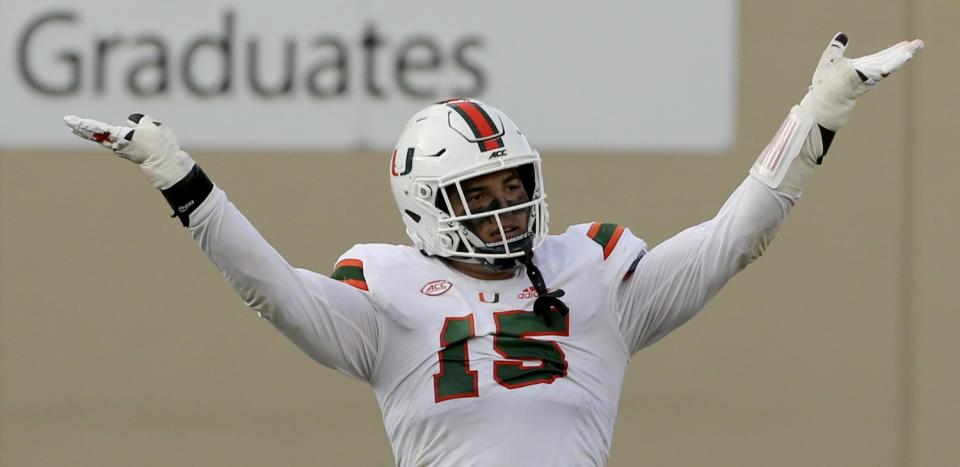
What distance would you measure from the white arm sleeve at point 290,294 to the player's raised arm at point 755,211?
1.74ft

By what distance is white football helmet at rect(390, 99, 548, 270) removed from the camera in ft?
10.7

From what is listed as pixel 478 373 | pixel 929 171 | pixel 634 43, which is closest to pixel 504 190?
pixel 478 373

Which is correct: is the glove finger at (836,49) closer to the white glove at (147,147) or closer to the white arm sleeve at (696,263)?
the white arm sleeve at (696,263)

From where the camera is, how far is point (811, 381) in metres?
6.28

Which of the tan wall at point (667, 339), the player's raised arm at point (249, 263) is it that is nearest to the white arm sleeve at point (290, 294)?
the player's raised arm at point (249, 263)

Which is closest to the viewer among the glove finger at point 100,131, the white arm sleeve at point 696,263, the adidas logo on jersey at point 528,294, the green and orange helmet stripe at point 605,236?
the glove finger at point 100,131

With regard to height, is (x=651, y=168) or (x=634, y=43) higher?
(x=634, y=43)

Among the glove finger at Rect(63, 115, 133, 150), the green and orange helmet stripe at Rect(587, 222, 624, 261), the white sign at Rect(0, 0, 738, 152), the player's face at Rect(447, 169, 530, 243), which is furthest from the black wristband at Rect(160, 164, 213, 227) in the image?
the white sign at Rect(0, 0, 738, 152)

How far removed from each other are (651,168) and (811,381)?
39.5 inches

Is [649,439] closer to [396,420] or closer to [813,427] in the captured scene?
[813,427]

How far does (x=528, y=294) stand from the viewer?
10.8 ft

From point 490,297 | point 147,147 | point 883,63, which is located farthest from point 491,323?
point 883,63

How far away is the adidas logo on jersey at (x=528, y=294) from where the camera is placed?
129 inches

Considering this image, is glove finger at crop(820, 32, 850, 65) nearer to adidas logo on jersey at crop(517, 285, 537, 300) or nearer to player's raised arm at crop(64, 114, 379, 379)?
adidas logo on jersey at crop(517, 285, 537, 300)
